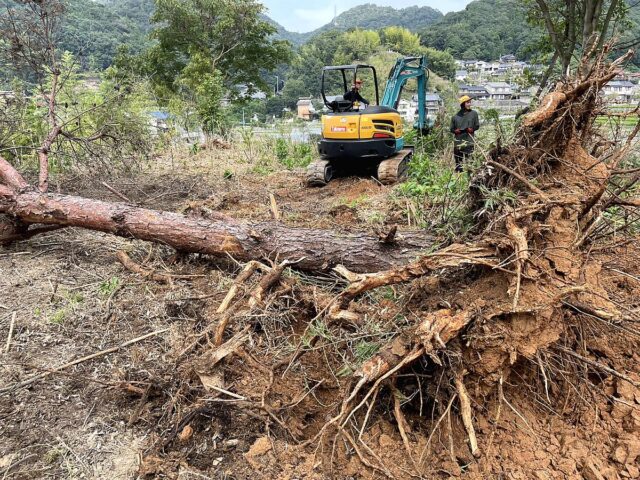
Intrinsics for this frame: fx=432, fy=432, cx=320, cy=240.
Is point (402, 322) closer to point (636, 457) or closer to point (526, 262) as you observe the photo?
point (526, 262)

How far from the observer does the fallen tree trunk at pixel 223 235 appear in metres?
3.26

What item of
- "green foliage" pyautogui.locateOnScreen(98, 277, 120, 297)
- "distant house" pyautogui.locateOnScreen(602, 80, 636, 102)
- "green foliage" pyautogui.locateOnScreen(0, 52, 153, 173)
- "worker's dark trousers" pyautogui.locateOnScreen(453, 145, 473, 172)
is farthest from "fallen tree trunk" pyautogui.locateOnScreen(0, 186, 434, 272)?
"distant house" pyautogui.locateOnScreen(602, 80, 636, 102)

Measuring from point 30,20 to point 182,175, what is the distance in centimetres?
332

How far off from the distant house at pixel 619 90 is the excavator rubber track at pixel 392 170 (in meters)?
4.70

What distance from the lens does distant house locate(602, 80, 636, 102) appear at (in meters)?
2.32

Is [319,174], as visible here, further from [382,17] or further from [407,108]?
[382,17]

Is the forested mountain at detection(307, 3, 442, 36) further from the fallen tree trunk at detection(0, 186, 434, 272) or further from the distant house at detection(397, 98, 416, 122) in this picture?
the fallen tree trunk at detection(0, 186, 434, 272)

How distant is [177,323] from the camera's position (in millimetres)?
3094

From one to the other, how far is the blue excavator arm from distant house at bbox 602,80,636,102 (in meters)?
5.98

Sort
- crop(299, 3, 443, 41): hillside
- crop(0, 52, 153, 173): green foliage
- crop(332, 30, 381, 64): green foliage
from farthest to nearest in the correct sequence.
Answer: crop(299, 3, 443, 41): hillside
crop(332, 30, 381, 64): green foliage
crop(0, 52, 153, 173): green foliage

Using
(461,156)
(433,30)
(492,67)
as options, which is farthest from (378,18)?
(461,156)

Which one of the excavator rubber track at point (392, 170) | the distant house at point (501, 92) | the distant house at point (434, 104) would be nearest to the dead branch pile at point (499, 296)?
the distant house at point (501, 92)

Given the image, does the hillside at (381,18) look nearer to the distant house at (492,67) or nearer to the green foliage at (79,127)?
the distant house at (492,67)

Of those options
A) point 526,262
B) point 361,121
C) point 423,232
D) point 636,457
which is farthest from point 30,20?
point 636,457
